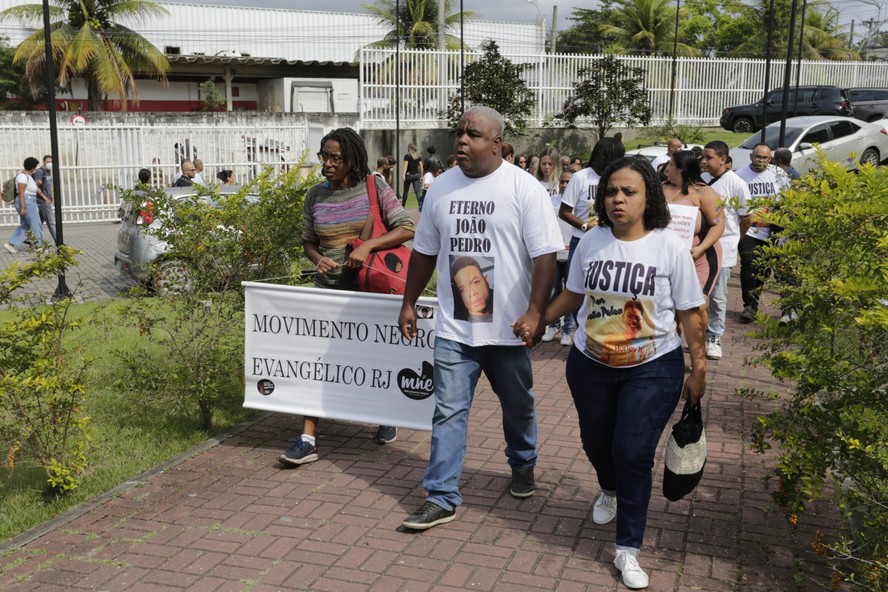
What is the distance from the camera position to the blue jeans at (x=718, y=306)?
8008 mm

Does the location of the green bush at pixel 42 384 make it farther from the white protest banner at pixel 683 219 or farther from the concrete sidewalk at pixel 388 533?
the white protest banner at pixel 683 219

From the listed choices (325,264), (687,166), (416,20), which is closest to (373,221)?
(325,264)

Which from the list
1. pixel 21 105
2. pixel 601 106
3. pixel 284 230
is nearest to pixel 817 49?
pixel 601 106

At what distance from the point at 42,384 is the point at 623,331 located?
9.24ft

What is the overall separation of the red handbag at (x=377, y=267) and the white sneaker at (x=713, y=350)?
354 cm

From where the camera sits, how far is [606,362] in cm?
403

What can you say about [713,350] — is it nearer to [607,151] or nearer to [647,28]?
[607,151]

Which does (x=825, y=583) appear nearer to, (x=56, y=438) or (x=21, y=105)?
(x=56, y=438)

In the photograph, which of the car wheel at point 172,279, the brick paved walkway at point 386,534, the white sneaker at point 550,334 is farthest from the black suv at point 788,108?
the car wheel at point 172,279

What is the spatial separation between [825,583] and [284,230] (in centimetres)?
376

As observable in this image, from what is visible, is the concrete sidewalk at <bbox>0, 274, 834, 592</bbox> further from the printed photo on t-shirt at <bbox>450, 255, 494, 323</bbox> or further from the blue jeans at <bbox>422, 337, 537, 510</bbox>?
the printed photo on t-shirt at <bbox>450, 255, 494, 323</bbox>

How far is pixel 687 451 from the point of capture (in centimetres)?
397

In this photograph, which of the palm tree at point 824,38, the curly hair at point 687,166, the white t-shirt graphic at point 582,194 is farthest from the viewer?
the palm tree at point 824,38

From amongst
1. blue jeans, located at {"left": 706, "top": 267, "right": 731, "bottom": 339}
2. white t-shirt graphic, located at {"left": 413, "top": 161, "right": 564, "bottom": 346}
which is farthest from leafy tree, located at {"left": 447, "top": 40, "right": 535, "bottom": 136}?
white t-shirt graphic, located at {"left": 413, "top": 161, "right": 564, "bottom": 346}
